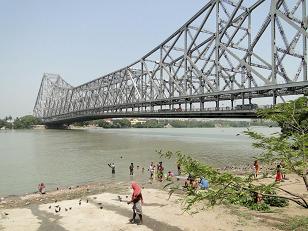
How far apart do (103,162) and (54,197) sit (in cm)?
1890

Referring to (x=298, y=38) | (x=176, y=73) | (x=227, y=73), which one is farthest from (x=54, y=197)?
(x=176, y=73)

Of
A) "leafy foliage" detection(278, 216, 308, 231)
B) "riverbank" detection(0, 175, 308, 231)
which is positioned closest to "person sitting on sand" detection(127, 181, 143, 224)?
"riverbank" detection(0, 175, 308, 231)

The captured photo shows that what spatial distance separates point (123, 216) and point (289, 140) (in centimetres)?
776

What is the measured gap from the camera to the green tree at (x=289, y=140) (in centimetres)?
845

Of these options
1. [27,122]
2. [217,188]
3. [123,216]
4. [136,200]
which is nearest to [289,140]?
[217,188]

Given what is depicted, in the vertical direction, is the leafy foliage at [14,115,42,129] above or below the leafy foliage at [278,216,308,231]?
above

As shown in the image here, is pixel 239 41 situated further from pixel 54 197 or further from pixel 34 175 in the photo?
pixel 54 197

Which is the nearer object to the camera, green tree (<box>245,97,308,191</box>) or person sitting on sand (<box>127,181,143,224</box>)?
green tree (<box>245,97,308,191</box>)

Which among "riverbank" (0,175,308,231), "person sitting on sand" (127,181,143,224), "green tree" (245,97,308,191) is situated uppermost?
"green tree" (245,97,308,191)

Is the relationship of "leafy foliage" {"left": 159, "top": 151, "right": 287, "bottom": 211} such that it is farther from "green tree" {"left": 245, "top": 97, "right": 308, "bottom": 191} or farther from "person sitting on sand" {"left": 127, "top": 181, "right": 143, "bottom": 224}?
"person sitting on sand" {"left": 127, "top": 181, "right": 143, "bottom": 224}

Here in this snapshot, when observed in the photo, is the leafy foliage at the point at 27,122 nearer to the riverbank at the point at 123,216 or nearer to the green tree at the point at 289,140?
the riverbank at the point at 123,216

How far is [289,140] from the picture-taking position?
10023 millimetres

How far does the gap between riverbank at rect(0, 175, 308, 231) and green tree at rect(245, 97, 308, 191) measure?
3964mm

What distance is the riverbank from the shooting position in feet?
43.9
